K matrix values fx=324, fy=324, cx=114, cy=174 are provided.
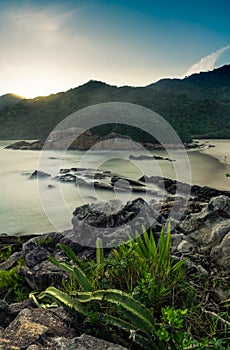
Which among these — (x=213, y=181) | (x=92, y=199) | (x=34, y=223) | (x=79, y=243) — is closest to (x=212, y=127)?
(x=213, y=181)

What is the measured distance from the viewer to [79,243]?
17.0 ft

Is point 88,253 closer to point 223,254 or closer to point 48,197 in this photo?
point 223,254

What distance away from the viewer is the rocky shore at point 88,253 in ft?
8.20

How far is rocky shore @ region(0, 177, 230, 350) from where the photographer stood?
98.4 inches

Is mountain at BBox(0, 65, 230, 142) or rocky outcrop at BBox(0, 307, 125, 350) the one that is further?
mountain at BBox(0, 65, 230, 142)

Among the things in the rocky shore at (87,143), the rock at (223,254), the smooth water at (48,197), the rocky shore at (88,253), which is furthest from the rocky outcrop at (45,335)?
the rocky shore at (87,143)

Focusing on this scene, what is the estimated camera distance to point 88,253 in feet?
15.8

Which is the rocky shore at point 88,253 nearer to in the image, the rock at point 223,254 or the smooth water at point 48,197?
the rock at point 223,254

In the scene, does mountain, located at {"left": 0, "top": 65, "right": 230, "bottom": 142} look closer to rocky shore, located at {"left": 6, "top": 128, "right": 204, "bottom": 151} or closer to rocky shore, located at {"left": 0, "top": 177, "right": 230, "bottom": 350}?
rocky shore, located at {"left": 6, "top": 128, "right": 204, "bottom": 151}

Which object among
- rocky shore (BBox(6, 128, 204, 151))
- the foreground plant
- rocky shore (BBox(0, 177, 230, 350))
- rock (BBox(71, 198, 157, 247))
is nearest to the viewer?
the foreground plant

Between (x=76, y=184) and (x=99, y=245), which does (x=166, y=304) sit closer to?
(x=99, y=245)

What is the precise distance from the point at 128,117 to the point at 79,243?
27915 millimetres

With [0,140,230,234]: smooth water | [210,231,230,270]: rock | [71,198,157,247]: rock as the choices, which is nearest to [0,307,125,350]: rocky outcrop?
[210,231,230,270]: rock

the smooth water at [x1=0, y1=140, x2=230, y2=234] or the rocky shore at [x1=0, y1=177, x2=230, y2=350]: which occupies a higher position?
the rocky shore at [x1=0, y1=177, x2=230, y2=350]
